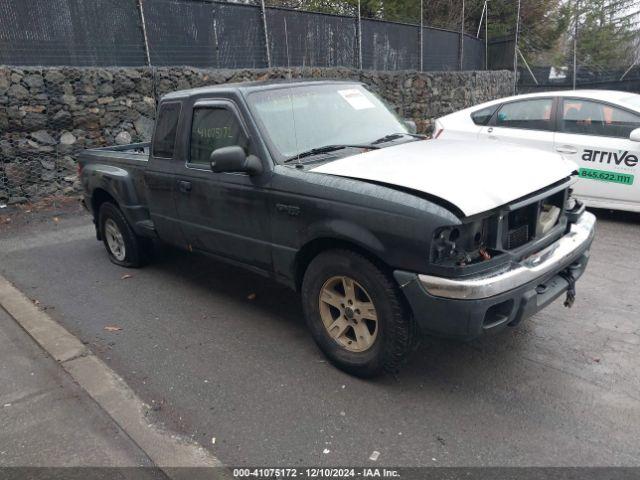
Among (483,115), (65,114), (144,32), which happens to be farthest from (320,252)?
(144,32)

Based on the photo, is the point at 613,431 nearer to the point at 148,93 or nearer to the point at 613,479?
the point at 613,479

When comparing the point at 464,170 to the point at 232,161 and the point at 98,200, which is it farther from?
the point at 98,200

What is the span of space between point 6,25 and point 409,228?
26.7ft

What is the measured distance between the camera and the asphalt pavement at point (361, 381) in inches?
111

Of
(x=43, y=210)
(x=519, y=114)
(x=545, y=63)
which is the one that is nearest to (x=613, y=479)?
(x=519, y=114)

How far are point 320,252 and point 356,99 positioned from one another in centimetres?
166

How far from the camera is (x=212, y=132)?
4.30 metres

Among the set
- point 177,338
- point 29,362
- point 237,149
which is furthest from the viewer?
point 177,338

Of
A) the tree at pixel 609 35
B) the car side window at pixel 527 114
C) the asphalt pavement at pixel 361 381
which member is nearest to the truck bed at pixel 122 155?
the asphalt pavement at pixel 361 381

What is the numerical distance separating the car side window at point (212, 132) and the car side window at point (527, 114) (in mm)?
4546

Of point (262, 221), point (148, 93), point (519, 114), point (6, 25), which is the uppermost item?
point (6, 25)

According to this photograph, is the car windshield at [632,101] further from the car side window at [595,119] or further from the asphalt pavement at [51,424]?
the asphalt pavement at [51,424]

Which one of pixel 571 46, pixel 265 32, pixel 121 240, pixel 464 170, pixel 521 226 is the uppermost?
pixel 571 46

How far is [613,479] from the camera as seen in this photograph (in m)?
2.53
